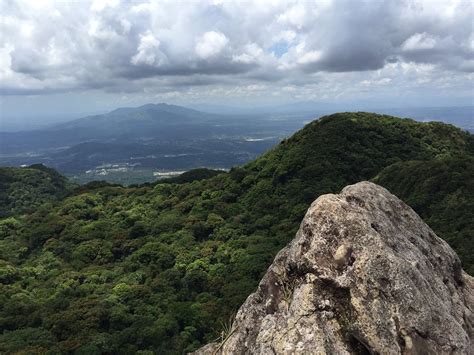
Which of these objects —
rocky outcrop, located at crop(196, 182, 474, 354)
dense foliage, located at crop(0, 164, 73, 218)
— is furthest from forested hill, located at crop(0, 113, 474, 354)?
dense foliage, located at crop(0, 164, 73, 218)

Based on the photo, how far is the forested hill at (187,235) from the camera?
38.4m

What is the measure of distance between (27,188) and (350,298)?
376 ft

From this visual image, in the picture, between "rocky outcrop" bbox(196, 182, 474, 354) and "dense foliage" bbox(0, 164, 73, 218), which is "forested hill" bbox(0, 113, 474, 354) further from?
"dense foliage" bbox(0, 164, 73, 218)

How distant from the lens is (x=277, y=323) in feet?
24.7

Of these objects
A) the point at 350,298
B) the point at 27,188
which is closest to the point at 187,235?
the point at 350,298

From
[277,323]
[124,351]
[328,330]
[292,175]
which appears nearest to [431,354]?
[328,330]

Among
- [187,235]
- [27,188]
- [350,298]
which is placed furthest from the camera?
[27,188]

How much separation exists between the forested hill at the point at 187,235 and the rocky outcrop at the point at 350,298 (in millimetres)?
14193

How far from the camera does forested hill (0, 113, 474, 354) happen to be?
3841 centimetres

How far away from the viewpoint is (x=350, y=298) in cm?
724

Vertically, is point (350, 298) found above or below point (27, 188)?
above

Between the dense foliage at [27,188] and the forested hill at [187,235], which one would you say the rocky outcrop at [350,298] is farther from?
the dense foliage at [27,188]

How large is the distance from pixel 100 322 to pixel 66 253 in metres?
20.9

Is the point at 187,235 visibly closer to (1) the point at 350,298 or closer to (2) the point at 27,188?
(1) the point at 350,298
